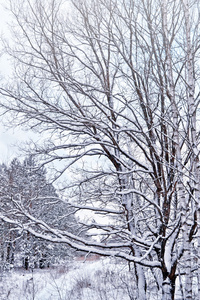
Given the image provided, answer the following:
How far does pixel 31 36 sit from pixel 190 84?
12.3 ft

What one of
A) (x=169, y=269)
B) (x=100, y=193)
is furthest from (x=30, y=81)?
(x=169, y=269)

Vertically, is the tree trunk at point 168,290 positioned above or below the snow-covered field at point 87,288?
above

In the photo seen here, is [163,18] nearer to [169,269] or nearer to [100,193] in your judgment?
[100,193]

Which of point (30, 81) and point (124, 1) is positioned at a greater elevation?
point (124, 1)

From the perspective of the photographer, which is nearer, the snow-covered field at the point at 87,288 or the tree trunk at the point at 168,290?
the tree trunk at the point at 168,290

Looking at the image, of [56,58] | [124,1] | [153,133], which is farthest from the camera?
[56,58]

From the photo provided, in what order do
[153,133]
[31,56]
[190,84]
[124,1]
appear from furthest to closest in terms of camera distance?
[31,56] → [153,133] → [124,1] → [190,84]

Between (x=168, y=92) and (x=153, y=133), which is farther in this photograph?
(x=153, y=133)

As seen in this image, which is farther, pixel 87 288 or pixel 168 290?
pixel 87 288

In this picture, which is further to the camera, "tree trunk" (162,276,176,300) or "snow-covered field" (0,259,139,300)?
"snow-covered field" (0,259,139,300)

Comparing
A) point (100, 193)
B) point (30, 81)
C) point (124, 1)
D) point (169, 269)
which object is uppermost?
point (124, 1)

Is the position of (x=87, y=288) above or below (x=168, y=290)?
below

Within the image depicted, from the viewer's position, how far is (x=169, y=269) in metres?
3.97

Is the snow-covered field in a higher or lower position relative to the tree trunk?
lower
